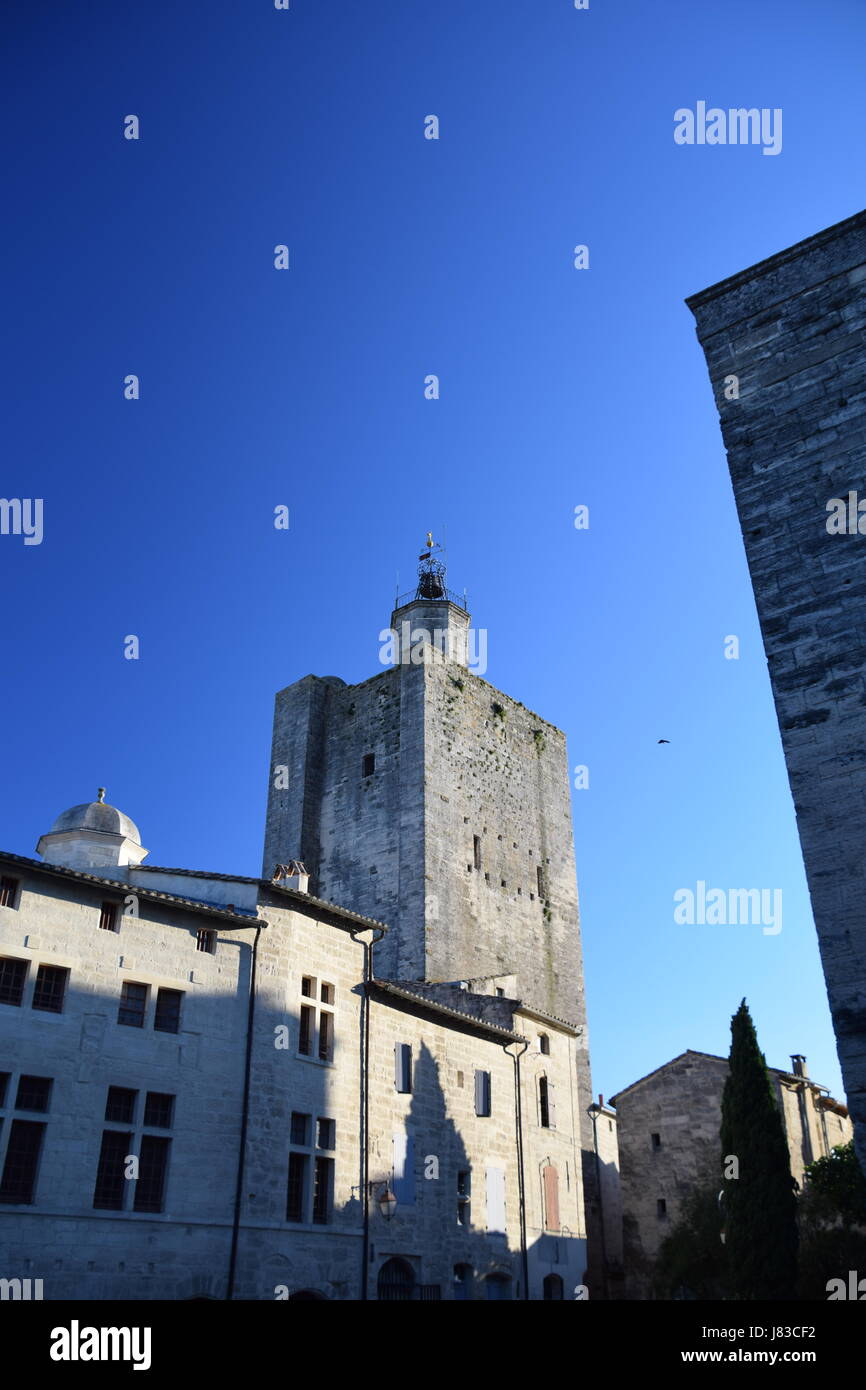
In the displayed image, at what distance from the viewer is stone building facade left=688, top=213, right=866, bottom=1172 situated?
1024cm

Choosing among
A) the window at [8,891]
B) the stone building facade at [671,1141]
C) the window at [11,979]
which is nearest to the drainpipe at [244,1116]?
the window at [11,979]

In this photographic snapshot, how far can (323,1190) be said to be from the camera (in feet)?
67.4

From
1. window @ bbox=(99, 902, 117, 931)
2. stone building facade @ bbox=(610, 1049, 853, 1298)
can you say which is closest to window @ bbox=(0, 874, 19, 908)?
window @ bbox=(99, 902, 117, 931)

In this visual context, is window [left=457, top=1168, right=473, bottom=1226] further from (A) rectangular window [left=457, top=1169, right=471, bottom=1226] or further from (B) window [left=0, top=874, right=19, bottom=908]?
(B) window [left=0, top=874, right=19, bottom=908]

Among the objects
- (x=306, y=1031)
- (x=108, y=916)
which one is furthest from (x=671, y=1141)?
(x=108, y=916)

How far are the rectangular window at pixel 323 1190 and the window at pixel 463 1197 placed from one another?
4703 mm

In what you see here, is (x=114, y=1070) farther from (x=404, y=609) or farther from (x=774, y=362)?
(x=404, y=609)

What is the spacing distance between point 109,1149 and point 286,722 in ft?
84.8

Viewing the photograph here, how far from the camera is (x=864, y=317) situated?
12172 millimetres

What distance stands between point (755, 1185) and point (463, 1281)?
28.0 feet

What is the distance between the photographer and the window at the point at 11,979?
667 inches

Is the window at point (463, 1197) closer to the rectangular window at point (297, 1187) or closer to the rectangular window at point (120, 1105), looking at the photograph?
the rectangular window at point (297, 1187)

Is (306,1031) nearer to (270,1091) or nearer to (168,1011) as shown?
(270,1091)
